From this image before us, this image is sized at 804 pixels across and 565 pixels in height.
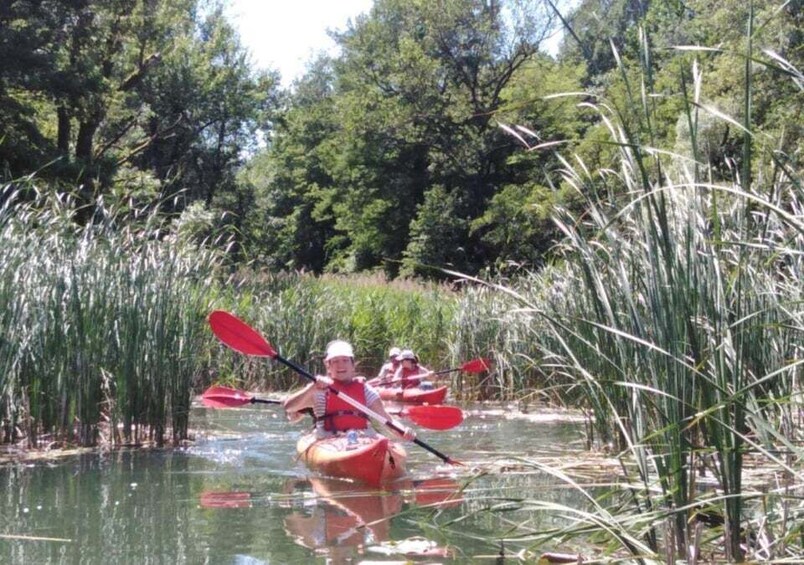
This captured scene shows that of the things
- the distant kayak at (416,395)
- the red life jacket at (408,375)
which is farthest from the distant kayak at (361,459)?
the red life jacket at (408,375)

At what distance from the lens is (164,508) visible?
617 cm

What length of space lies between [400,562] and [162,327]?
394cm

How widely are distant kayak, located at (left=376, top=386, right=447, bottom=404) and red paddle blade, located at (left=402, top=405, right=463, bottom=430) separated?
4057 mm

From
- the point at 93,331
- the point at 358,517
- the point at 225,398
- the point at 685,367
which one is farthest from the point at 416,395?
the point at 685,367

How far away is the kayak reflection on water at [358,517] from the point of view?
193 inches

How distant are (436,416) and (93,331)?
8.37ft

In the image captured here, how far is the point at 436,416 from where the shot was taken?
25.5ft

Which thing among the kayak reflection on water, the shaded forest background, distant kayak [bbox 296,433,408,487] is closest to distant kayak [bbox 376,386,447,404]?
distant kayak [bbox 296,433,408,487]

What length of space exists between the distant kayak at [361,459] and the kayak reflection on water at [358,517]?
0.09 m

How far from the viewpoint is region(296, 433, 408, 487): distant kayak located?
6.98m

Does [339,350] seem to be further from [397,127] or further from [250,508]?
[397,127]

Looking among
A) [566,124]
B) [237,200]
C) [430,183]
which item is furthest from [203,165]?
[566,124]

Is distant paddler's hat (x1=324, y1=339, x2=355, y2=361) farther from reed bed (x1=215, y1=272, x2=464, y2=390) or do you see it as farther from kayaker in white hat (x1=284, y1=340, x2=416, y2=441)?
reed bed (x1=215, y1=272, x2=464, y2=390)

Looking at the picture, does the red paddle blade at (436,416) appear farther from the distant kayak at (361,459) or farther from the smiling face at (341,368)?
the smiling face at (341,368)
